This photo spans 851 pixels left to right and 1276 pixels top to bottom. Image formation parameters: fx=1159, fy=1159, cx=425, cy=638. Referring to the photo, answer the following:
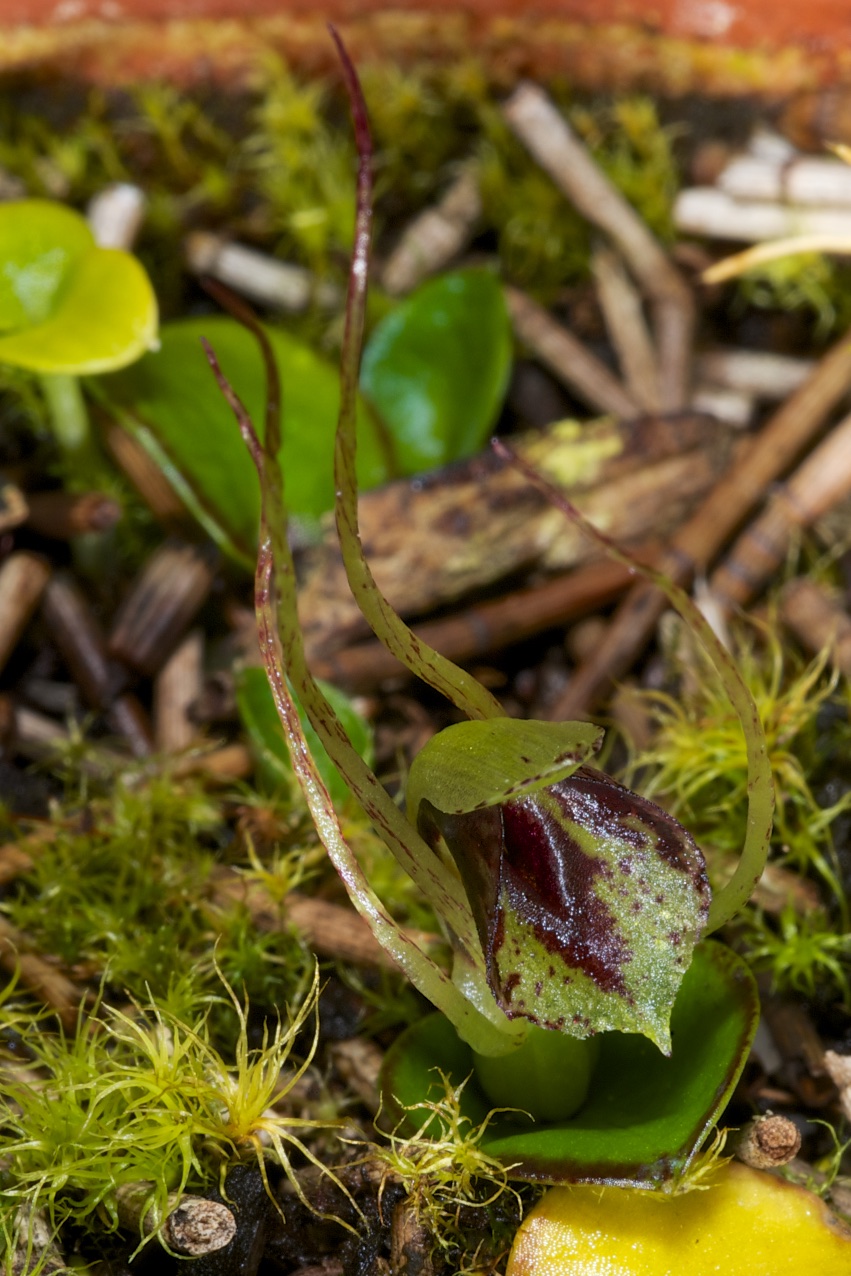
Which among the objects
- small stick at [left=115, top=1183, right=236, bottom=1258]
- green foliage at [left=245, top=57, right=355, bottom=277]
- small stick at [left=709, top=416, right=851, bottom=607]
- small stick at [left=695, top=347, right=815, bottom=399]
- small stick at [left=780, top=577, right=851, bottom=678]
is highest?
green foliage at [left=245, top=57, right=355, bottom=277]

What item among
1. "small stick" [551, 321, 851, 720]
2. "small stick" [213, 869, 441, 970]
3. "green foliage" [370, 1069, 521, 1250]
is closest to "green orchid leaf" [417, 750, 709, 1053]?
"green foliage" [370, 1069, 521, 1250]

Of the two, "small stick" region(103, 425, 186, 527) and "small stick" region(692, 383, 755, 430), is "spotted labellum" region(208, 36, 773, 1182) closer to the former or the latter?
"small stick" region(103, 425, 186, 527)

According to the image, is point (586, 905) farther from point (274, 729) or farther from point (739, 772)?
point (274, 729)

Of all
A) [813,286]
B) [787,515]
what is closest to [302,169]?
[813,286]

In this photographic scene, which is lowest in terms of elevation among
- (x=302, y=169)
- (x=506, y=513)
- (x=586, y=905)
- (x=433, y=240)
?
(x=506, y=513)

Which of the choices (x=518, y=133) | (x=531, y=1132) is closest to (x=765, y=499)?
(x=518, y=133)

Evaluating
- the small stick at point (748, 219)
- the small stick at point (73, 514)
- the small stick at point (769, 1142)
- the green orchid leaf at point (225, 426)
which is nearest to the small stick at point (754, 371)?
the small stick at point (748, 219)

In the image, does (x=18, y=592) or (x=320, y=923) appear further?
(x=18, y=592)
